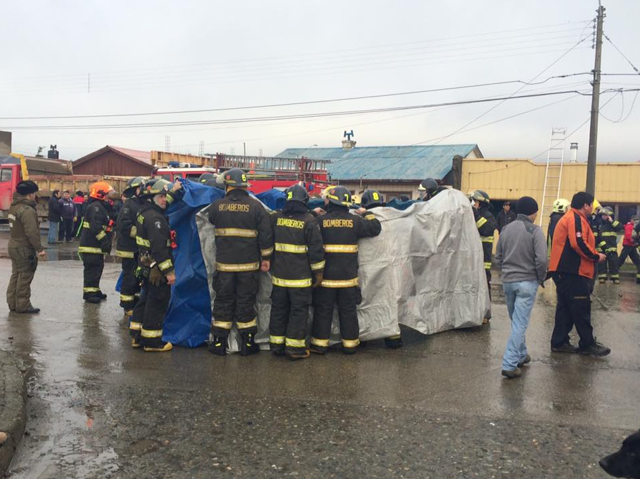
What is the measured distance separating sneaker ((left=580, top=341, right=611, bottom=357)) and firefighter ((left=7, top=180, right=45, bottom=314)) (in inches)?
283

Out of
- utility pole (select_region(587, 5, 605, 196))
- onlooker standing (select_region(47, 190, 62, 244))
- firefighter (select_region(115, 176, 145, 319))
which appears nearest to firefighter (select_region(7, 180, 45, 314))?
firefighter (select_region(115, 176, 145, 319))

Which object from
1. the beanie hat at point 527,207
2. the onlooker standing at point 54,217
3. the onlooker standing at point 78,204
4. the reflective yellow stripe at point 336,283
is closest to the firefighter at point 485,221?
the beanie hat at point 527,207

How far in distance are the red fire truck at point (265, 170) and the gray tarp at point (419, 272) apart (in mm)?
7222

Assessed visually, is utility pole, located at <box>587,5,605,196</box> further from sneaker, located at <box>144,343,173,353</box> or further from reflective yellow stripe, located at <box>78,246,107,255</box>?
sneaker, located at <box>144,343,173,353</box>

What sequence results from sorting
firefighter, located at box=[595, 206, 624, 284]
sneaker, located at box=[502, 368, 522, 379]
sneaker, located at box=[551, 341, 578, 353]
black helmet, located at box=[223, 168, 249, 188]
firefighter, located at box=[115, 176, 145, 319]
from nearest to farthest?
sneaker, located at box=[502, 368, 522, 379]
black helmet, located at box=[223, 168, 249, 188]
sneaker, located at box=[551, 341, 578, 353]
firefighter, located at box=[115, 176, 145, 319]
firefighter, located at box=[595, 206, 624, 284]

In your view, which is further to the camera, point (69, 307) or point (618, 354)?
point (69, 307)

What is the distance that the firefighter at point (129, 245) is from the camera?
291 inches

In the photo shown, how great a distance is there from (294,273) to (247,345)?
0.98 m

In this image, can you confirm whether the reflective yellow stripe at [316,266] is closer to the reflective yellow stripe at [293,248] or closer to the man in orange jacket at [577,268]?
the reflective yellow stripe at [293,248]

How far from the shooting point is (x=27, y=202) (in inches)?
324

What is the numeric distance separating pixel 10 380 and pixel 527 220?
5210 mm

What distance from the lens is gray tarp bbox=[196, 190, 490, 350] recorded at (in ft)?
22.5

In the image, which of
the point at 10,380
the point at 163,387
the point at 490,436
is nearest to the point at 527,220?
the point at 490,436

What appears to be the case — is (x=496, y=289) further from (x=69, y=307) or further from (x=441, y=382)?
(x=69, y=307)
